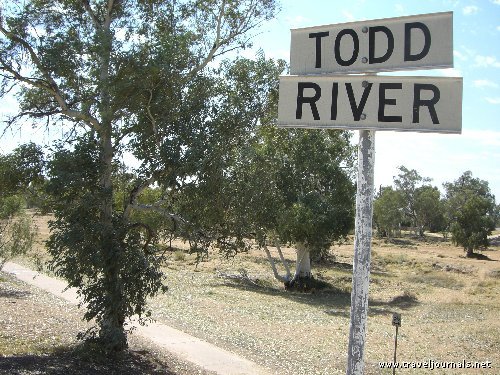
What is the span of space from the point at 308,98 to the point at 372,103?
1.25ft

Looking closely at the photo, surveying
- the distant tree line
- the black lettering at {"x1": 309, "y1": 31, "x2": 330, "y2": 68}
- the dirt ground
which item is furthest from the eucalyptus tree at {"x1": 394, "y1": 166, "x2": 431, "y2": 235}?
the black lettering at {"x1": 309, "y1": 31, "x2": 330, "y2": 68}

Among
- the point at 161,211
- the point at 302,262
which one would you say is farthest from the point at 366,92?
the point at 302,262

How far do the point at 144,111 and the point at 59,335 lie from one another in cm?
605

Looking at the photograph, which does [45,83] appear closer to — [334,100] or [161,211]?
[161,211]

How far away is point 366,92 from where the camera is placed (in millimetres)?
2887

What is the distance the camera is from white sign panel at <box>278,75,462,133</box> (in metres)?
2.75

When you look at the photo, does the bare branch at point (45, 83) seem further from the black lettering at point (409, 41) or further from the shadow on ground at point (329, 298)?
the shadow on ground at point (329, 298)

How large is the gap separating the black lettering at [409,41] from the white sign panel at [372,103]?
0.40 feet

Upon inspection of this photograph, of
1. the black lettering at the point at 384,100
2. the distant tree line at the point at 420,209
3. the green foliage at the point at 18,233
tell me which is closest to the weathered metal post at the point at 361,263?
the black lettering at the point at 384,100

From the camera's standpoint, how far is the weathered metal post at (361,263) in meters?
2.79

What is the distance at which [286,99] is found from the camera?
9.98 ft

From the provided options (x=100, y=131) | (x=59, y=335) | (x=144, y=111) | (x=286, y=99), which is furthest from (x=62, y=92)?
(x=286, y=99)

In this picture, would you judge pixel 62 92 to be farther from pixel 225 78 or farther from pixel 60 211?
pixel 225 78

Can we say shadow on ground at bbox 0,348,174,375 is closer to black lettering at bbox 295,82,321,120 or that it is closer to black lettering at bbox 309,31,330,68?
black lettering at bbox 295,82,321,120
